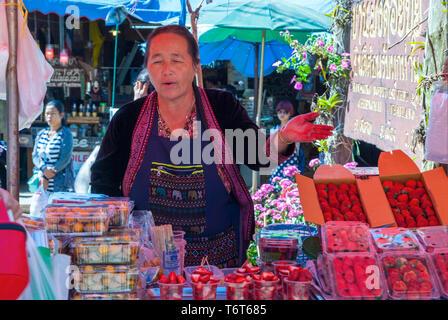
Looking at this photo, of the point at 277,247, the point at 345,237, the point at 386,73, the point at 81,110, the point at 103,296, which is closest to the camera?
the point at 103,296

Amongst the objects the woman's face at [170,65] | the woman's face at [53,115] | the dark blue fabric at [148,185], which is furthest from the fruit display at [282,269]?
the woman's face at [53,115]

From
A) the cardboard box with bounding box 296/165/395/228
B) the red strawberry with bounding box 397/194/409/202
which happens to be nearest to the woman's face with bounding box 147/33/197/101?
the cardboard box with bounding box 296/165/395/228

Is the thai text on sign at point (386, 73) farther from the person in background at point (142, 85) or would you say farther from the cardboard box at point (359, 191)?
the person in background at point (142, 85)

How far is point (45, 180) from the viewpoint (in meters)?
6.23

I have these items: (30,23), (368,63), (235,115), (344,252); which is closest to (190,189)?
(235,115)

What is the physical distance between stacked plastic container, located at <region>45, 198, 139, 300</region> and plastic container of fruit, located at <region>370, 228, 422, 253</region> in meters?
1.00

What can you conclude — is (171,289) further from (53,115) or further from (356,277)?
(53,115)

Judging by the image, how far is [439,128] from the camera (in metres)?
2.43

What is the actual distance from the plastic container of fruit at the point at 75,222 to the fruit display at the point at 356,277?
0.91 m

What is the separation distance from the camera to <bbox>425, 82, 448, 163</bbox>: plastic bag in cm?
241

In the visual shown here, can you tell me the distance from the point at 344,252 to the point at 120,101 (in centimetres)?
852

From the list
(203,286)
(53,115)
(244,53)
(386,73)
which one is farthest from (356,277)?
(244,53)

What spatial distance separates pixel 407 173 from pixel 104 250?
160 centimetres
